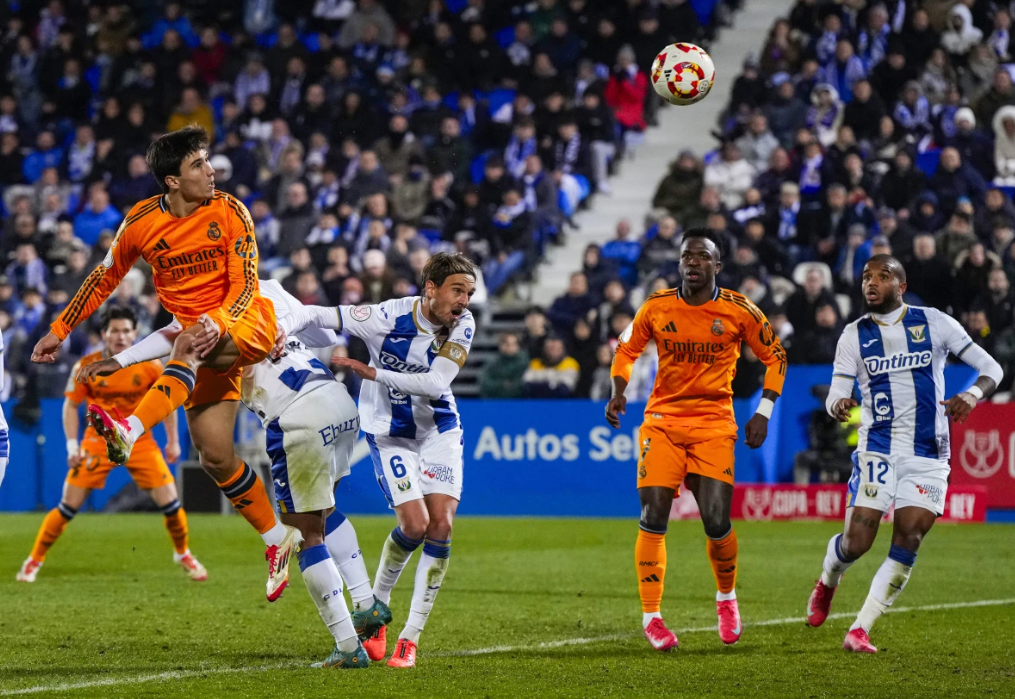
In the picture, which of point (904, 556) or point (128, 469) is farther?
point (128, 469)

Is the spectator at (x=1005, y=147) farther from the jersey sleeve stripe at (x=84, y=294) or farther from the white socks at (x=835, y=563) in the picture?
the jersey sleeve stripe at (x=84, y=294)

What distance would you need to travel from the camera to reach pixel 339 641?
269 inches

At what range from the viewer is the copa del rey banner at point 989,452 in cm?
1548

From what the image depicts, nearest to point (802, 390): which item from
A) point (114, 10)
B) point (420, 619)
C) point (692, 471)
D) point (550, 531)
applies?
point (550, 531)

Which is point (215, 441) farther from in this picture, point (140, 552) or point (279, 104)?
point (279, 104)

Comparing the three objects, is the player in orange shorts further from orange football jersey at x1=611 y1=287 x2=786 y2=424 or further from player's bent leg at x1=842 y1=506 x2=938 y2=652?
player's bent leg at x1=842 y1=506 x2=938 y2=652

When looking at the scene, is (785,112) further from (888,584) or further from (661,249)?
(888,584)

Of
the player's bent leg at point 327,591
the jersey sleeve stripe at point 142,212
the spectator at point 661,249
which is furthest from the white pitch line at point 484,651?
the spectator at point 661,249

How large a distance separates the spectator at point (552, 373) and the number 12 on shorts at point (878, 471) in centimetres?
952

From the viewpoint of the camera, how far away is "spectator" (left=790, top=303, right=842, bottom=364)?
1642 centimetres

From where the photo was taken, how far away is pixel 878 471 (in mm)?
8000

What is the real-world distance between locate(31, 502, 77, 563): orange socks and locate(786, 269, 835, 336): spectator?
8.70m

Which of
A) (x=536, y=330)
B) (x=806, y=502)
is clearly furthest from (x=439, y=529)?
(x=536, y=330)

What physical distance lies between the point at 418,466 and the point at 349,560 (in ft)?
2.08
